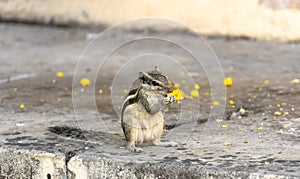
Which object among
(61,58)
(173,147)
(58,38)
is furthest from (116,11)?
(173,147)

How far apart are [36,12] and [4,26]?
443mm

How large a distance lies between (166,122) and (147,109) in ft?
2.68

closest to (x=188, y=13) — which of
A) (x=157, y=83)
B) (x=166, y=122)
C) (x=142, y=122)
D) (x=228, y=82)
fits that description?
(x=228, y=82)

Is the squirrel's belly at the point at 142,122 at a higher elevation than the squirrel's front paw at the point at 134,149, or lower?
higher

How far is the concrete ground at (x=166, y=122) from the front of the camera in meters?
3.52

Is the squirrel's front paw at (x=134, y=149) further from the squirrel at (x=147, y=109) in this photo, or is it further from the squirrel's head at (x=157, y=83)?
the squirrel's head at (x=157, y=83)

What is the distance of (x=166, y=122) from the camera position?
14.3 feet

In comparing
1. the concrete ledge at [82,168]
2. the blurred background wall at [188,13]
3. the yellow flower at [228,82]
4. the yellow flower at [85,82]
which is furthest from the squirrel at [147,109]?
the blurred background wall at [188,13]

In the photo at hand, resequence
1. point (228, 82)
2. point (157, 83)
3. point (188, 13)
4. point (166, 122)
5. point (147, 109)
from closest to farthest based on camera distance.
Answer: point (157, 83) < point (147, 109) < point (166, 122) < point (228, 82) < point (188, 13)

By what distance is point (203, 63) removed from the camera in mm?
6371

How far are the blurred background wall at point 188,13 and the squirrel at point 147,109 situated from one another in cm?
364

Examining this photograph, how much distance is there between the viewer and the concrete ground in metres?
3.52

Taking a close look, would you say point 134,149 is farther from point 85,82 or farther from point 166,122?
point 85,82

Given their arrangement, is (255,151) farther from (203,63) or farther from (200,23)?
(200,23)
